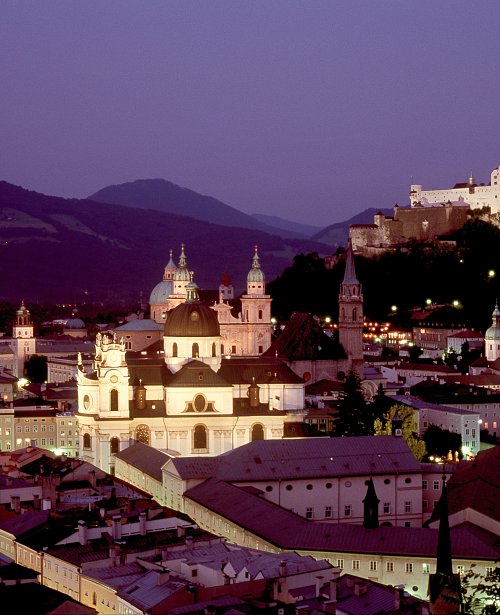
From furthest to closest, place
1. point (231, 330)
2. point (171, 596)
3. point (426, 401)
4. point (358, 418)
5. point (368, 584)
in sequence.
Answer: point (231, 330)
point (426, 401)
point (358, 418)
point (368, 584)
point (171, 596)

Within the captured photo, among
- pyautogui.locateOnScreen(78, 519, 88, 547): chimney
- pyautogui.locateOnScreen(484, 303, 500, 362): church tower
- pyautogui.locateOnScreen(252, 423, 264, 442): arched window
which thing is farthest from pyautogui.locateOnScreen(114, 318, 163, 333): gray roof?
pyautogui.locateOnScreen(78, 519, 88, 547): chimney

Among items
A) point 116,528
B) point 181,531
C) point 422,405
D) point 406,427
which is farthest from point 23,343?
point 116,528

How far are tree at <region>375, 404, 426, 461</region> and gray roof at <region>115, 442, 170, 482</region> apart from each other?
42.0 feet

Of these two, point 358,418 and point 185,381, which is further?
point 358,418

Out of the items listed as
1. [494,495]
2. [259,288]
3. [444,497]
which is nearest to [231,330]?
[259,288]

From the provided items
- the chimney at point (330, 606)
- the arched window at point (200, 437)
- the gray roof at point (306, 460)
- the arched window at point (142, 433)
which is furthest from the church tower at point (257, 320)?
the chimney at point (330, 606)

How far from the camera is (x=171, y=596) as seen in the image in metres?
34.8

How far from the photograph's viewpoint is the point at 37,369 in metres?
120

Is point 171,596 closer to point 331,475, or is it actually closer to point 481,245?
point 331,475

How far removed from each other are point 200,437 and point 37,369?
55.6 metres

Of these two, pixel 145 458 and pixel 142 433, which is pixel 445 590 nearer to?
pixel 145 458

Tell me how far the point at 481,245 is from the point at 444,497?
90.8 m

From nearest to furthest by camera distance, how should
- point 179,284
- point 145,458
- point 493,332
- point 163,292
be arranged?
point 145,458 < point 179,284 < point 493,332 < point 163,292

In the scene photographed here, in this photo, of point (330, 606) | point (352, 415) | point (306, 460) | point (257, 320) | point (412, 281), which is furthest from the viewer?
point (412, 281)
